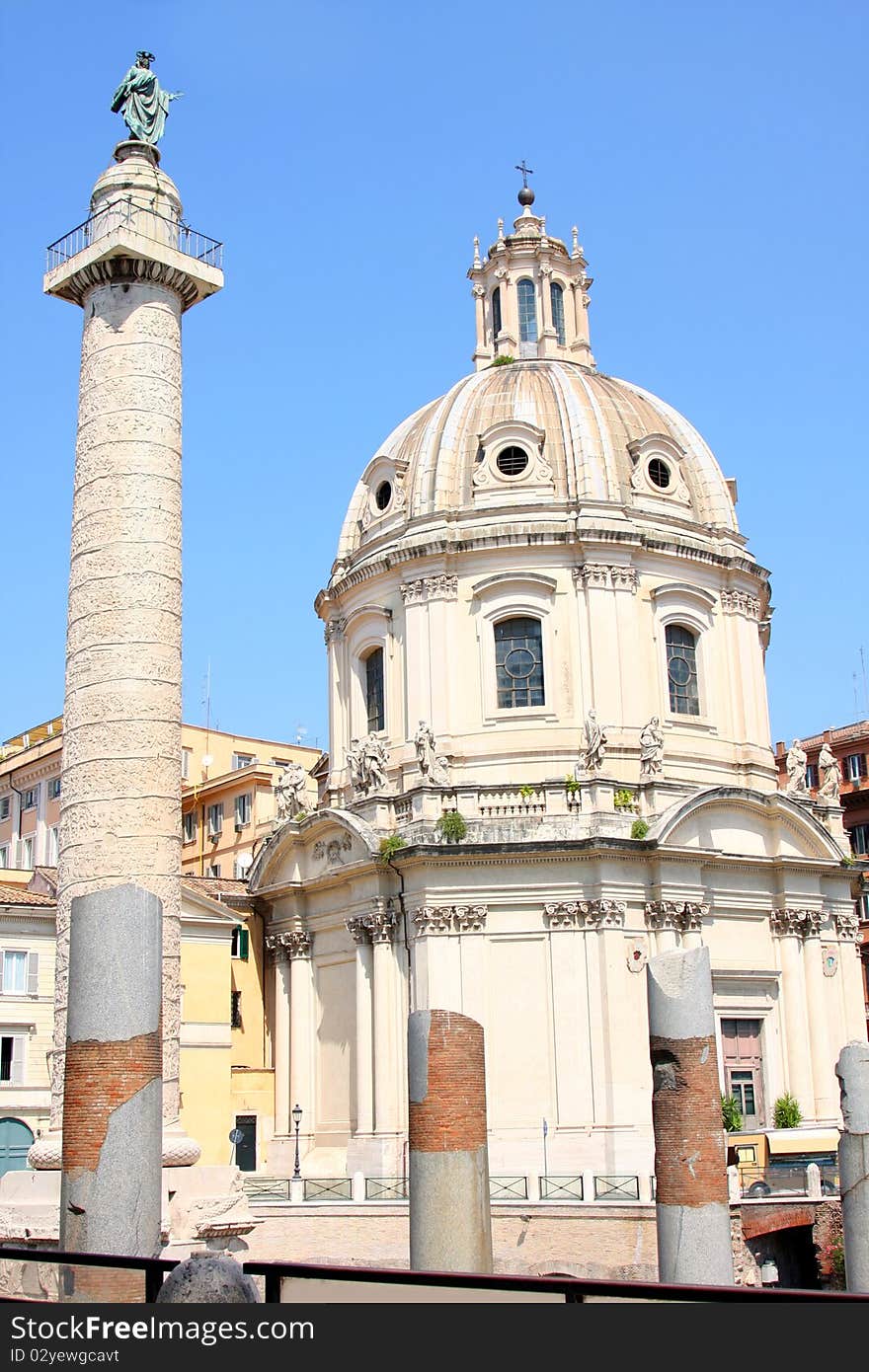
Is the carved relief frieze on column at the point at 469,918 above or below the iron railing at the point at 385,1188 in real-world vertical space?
above

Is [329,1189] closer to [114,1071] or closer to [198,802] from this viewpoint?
[114,1071]

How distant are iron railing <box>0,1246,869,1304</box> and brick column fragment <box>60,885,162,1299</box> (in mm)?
5269

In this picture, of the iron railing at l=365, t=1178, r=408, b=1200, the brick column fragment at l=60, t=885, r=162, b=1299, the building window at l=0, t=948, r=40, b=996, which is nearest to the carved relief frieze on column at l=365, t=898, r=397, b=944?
the iron railing at l=365, t=1178, r=408, b=1200

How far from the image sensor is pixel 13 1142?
134 ft

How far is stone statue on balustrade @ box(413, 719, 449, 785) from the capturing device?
4269 centimetres

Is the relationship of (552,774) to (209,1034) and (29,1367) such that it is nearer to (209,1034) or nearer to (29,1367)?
(209,1034)

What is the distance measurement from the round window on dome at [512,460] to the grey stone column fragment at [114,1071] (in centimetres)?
3207

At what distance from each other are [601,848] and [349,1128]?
10.7 metres

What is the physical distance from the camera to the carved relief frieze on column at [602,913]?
4072cm

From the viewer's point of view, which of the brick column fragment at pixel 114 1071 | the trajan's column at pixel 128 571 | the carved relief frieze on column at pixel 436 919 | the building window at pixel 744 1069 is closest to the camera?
the brick column fragment at pixel 114 1071

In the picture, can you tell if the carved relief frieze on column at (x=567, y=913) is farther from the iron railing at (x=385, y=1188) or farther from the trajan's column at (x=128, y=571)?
the trajan's column at (x=128, y=571)

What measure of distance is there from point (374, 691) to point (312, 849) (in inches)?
213

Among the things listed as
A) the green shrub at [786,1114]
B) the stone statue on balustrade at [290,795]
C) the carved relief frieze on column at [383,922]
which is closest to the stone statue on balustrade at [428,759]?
the carved relief frieze on column at [383,922]

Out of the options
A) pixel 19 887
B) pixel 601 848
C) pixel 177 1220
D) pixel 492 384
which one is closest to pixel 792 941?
pixel 601 848
